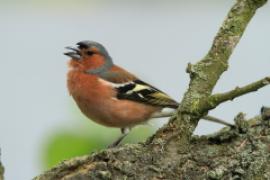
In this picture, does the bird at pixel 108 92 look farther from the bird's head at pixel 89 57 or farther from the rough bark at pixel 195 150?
the rough bark at pixel 195 150

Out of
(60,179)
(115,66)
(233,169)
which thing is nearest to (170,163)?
(233,169)

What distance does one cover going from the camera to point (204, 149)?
2594 millimetres

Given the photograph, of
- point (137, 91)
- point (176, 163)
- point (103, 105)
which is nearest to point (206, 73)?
point (176, 163)

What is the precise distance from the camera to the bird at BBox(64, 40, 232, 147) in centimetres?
498

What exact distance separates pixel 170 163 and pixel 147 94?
2.71m

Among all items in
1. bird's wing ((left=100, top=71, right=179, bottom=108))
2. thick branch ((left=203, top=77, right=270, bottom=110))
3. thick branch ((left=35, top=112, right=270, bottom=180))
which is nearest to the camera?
thick branch ((left=203, top=77, right=270, bottom=110))

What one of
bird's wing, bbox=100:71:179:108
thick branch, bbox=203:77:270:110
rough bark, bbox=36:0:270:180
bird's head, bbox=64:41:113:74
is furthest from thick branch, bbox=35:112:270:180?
bird's head, bbox=64:41:113:74

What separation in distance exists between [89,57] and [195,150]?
305 cm

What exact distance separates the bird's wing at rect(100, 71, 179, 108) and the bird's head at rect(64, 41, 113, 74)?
0.55 ft

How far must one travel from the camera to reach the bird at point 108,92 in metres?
4.98

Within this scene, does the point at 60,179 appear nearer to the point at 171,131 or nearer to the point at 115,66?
the point at 171,131

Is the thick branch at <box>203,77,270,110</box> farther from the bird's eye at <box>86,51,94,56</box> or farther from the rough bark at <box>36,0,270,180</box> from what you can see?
the bird's eye at <box>86,51,94,56</box>

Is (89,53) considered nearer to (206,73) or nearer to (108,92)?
(108,92)

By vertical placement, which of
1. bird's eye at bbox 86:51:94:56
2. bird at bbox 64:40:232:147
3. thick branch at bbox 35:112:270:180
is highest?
bird's eye at bbox 86:51:94:56
